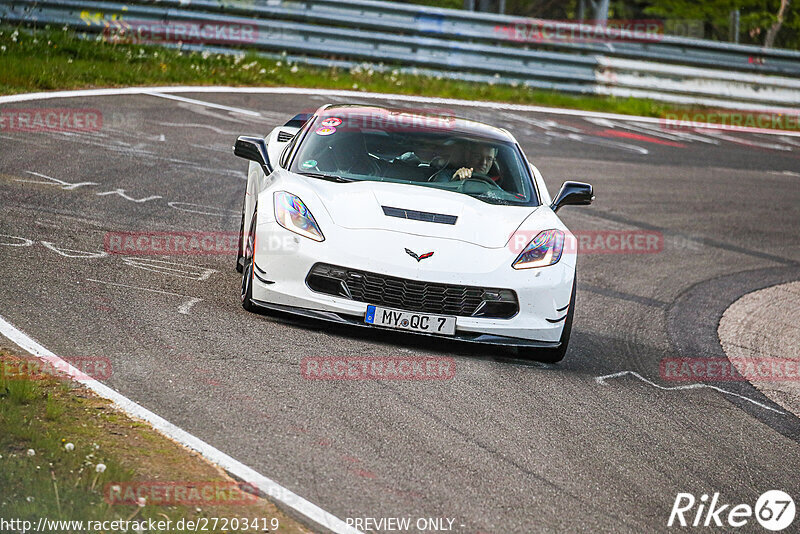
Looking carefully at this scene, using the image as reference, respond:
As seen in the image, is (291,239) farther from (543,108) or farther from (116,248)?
(543,108)

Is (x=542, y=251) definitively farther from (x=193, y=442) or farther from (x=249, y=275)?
(x=193, y=442)

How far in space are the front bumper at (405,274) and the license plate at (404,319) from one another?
0.17 ft

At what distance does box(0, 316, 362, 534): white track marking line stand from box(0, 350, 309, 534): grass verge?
0.23 ft

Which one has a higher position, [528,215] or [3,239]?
[528,215]

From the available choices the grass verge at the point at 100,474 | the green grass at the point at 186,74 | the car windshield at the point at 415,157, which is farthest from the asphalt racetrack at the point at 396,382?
the green grass at the point at 186,74

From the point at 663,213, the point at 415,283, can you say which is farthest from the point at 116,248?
the point at 663,213

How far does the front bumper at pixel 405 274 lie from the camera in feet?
22.0

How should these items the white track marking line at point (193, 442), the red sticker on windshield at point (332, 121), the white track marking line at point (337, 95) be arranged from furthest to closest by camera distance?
1. the white track marking line at point (337, 95)
2. the red sticker on windshield at point (332, 121)
3. the white track marking line at point (193, 442)

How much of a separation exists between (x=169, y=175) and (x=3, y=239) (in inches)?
149

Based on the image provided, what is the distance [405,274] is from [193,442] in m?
2.15

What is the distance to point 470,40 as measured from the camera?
818 inches

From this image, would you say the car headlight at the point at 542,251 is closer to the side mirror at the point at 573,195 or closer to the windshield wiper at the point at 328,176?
the side mirror at the point at 573,195

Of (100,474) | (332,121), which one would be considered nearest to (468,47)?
(332,121)

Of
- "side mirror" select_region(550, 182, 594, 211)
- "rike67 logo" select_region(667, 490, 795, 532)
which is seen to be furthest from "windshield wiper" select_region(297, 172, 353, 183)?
"rike67 logo" select_region(667, 490, 795, 532)
